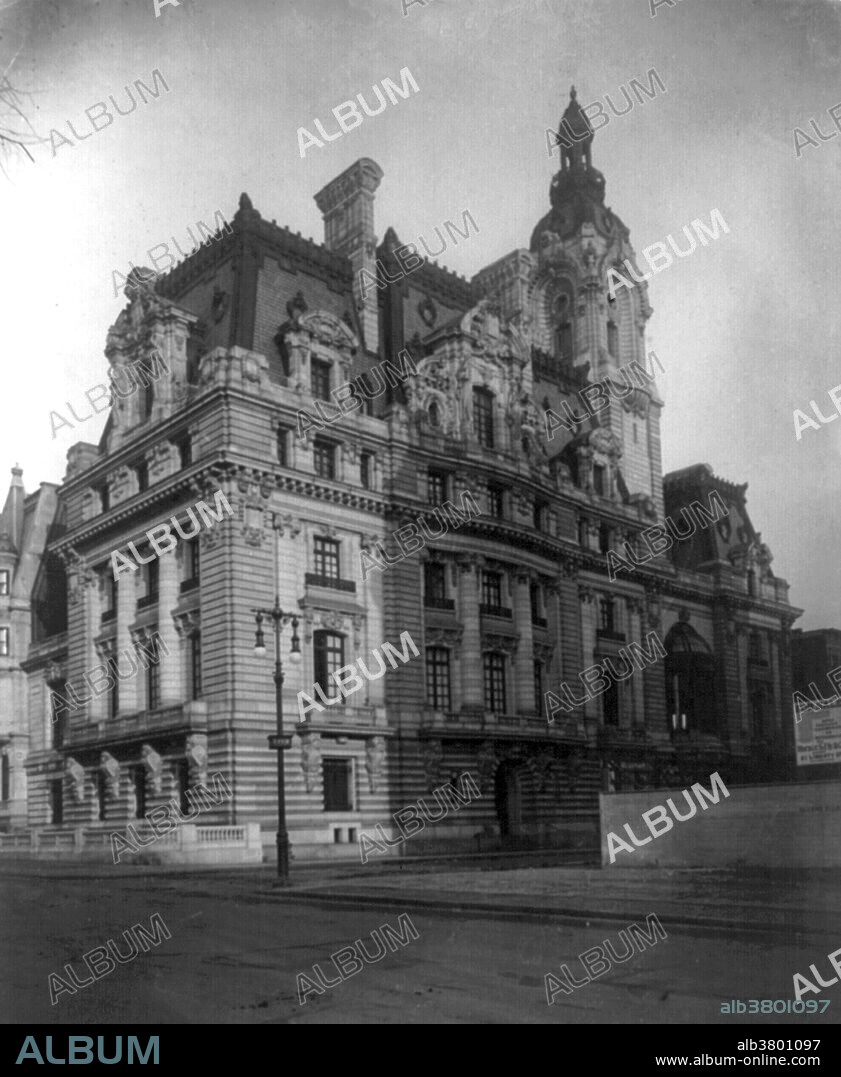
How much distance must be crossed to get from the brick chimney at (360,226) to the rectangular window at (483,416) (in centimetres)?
507

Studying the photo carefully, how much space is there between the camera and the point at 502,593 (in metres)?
49.9

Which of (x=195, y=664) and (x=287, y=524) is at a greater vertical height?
(x=287, y=524)

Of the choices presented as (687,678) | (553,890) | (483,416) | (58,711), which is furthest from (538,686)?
(553,890)

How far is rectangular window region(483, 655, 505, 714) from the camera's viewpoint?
48300 millimetres

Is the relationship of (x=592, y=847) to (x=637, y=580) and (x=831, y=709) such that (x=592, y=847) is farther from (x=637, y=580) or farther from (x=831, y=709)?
(x=831, y=709)

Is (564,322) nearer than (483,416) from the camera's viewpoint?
No

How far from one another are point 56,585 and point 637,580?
30.7m

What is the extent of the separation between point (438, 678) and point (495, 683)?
10.6 feet

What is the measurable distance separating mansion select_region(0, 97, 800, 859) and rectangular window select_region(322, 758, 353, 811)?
0.10 meters

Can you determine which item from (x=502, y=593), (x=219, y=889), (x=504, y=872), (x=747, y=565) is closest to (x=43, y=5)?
(x=219, y=889)

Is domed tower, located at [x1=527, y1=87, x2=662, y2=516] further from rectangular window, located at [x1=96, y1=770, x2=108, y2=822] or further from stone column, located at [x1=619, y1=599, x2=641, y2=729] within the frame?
rectangular window, located at [x1=96, y1=770, x2=108, y2=822]

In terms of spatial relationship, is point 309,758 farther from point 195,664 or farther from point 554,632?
point 554,632

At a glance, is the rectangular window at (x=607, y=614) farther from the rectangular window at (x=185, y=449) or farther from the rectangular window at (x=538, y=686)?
the rectangular window at (x=185, y=449)

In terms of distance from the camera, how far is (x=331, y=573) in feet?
143
